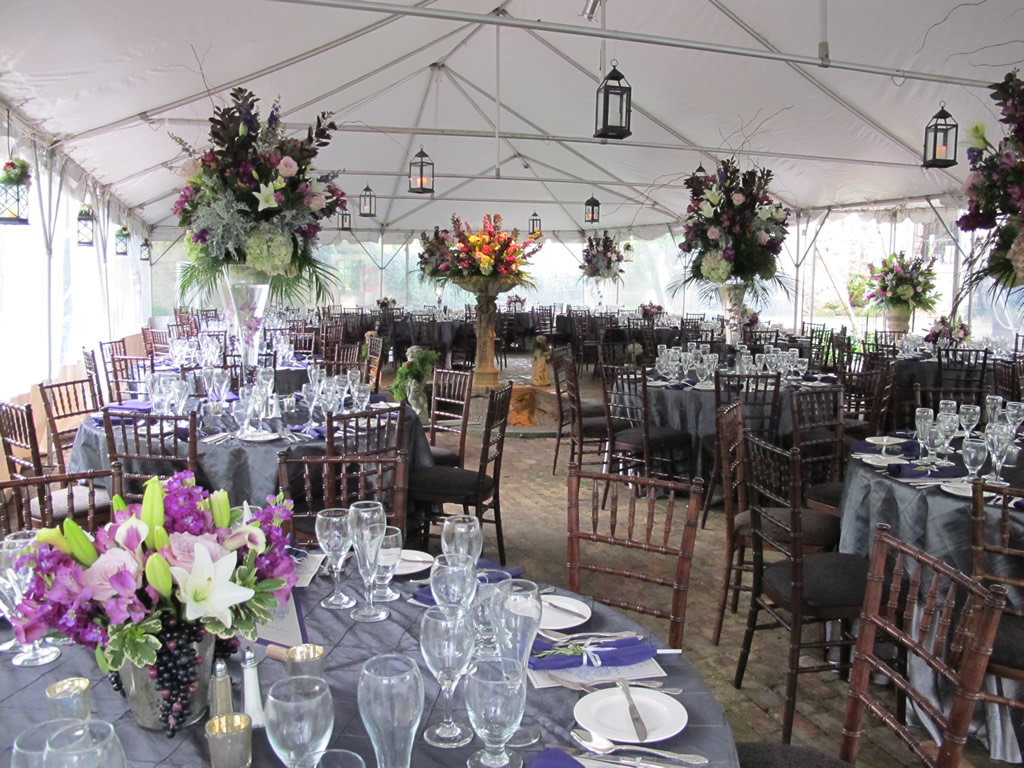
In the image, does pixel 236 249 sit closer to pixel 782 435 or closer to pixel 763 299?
pixel 782 435

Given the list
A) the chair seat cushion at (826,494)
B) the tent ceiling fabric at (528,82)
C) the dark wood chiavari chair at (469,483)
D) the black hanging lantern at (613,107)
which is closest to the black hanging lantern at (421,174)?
the tent ceiling fabric at (528,82)

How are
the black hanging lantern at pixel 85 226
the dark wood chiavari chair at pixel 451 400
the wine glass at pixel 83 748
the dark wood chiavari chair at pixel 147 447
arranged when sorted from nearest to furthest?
1. the wine glass at pixel 83 748
2. the dark wood chiavari chair at pixel 147 447
3. the dark wood chiavari chair at pixel 451 400
4. the black hanging lantern at pixel 85 226

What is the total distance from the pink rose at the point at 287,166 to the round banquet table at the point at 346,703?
123 inches

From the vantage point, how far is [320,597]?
1.92m

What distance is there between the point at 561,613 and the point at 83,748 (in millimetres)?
1102

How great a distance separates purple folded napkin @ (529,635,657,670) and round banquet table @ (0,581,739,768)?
0.05m

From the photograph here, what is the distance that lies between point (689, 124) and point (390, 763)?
10.5m

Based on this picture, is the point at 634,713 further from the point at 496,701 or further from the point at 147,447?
the point at 147,447

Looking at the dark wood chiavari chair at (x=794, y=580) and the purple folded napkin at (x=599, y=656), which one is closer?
the purple folded napkin at (x=599, y=656)

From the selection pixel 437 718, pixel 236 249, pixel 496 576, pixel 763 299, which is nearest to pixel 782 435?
pixel 763 299

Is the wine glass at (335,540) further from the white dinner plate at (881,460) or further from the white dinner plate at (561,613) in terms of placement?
the white dinner plate at (881,460)

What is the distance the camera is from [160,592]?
4.02ft

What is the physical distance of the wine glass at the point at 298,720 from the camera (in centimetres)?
104

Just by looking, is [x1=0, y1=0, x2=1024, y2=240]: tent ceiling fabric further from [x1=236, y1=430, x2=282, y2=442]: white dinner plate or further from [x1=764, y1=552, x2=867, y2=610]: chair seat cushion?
[x1=764, y1=552, x2=867, y2=610]: chair seat cushion
